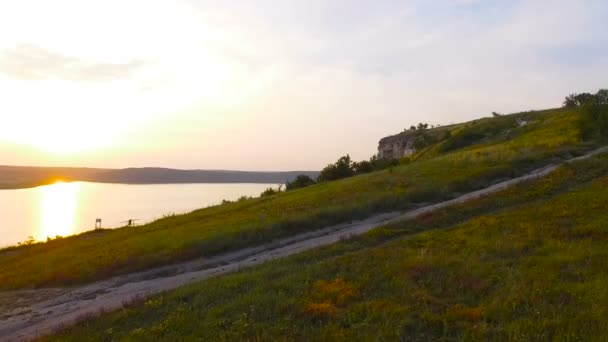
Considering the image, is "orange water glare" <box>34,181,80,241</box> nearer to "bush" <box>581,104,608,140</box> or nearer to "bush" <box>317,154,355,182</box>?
"bush" <box>317,154,355,182</box>

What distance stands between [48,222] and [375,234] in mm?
83641

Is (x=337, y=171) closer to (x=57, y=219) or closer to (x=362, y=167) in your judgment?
(x=362, y=167)

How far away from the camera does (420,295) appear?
36.9 feet

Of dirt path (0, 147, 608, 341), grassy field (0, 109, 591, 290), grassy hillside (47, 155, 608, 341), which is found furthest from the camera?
grassy field (0, 109, 591, 290)

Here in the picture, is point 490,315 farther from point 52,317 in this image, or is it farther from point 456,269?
point 52,317

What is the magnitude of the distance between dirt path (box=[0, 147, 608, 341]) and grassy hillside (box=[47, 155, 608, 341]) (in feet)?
11.5

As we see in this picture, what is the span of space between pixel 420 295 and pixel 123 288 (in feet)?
43.1

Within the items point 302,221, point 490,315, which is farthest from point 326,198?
point 490,315

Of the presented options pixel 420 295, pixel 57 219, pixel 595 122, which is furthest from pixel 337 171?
pixel 57 219

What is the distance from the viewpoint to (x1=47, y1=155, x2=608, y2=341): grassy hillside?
949 centimetres

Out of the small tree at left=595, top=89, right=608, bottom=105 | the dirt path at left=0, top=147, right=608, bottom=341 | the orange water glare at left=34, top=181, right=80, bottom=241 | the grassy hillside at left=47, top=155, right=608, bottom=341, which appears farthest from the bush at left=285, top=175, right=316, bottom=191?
the grassy hillside at left=47, top=155, right=608, bottom=341

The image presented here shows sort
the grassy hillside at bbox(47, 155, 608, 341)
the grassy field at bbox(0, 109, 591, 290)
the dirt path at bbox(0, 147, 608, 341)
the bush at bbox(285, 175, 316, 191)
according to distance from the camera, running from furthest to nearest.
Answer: the bush at bbox(285, 175, 316, 191)
the grassy field at bbox(0, 109, 591, 290)
the dirt path at bbox(0, 147, 608, 341)
the grassy hillside at bbox(47, 155, 608, 341)

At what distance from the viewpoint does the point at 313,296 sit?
A: 473 inches

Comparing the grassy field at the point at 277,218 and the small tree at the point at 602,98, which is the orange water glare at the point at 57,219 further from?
the small tree at the point at 602,98
